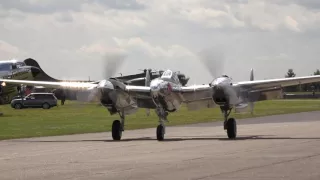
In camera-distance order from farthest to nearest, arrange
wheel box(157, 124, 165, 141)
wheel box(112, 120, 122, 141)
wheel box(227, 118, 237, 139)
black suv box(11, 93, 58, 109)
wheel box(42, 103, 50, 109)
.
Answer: black suv box(11, 93, 58, 109) → wheel box(42, 103, 50, 109) → wheel box(112, 120, 122, 141) → wheel box(227, 118, 237, 139) → wheel box(157, 124, 165, 141)

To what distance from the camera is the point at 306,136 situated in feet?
102

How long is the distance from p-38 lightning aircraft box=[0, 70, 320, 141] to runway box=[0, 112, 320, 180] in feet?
A: 4.96

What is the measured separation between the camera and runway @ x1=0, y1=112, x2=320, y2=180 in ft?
56.6

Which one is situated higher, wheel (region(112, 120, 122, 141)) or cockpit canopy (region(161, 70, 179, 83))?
cockpit canopy (region(161, 70, 179, 83))

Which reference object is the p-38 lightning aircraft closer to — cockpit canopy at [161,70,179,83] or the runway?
cockpit canopy at [161,70,179,83]

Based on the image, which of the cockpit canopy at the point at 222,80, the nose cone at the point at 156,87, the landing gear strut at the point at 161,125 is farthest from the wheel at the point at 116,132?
the cockpit canopy at the point at 222,80

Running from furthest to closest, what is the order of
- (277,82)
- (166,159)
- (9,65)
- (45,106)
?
(45,106) → (9,65) → (277,82) → (166,159)

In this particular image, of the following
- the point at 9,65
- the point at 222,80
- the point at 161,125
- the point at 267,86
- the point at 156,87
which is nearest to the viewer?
the point at 156,87

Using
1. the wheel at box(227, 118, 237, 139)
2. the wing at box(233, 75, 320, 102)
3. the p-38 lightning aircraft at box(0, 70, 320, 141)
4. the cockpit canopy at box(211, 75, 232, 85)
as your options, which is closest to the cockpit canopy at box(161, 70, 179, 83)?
the p-38 lightning aircraft at box(0, 70, 320, 141)

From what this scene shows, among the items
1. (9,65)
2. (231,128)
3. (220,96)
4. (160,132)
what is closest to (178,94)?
(160,132)

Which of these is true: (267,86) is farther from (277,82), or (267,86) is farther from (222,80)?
(222,80)

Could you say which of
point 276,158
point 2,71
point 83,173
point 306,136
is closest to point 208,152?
point 276,158

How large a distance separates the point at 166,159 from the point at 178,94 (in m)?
10.2

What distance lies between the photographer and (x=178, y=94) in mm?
31250
